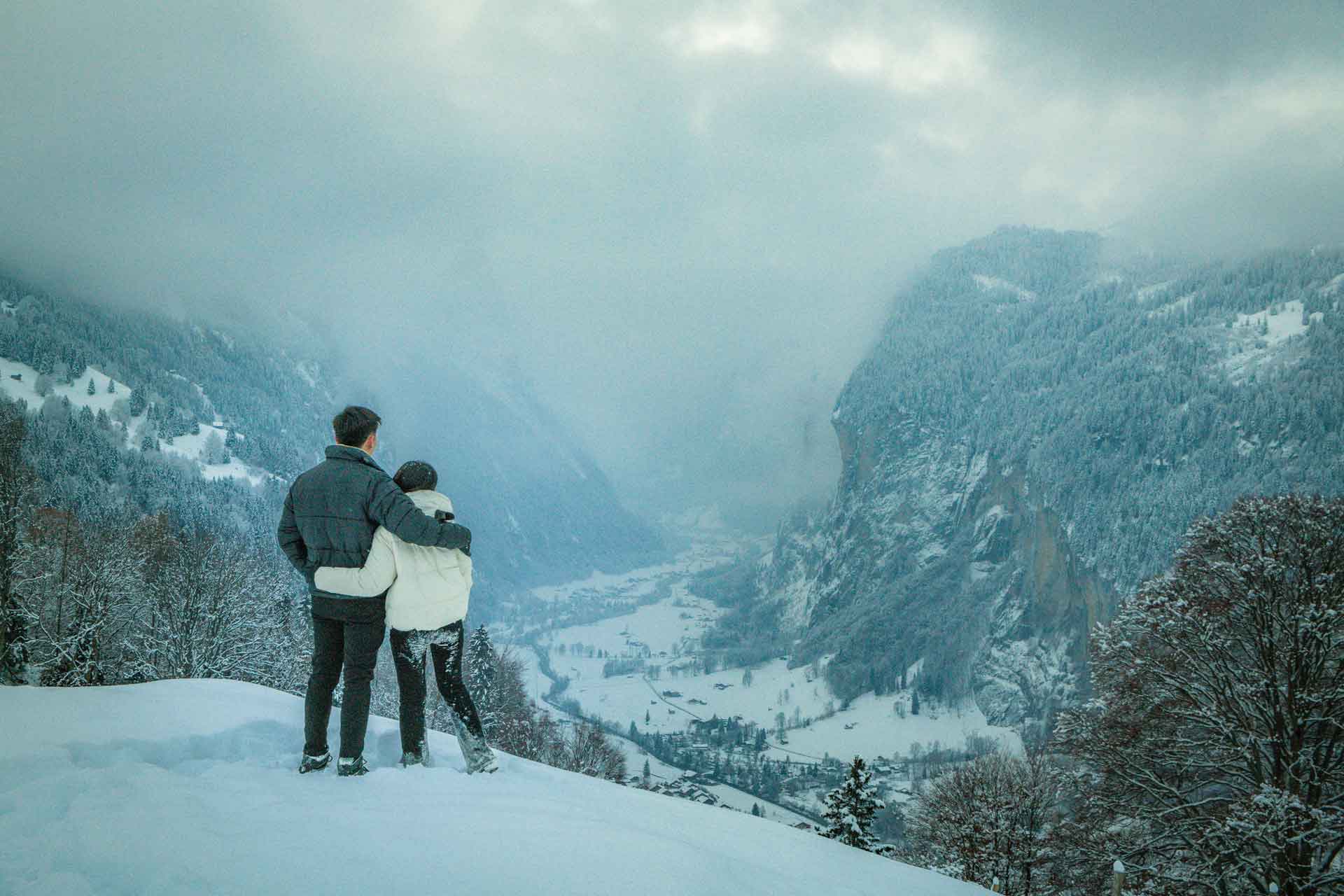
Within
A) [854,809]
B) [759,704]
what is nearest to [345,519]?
[854,809]

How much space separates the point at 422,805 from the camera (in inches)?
145

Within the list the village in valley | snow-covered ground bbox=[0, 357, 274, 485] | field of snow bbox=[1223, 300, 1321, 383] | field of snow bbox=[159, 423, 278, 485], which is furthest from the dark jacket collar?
field of snow bbox=[1223, 300, 1321, 383]

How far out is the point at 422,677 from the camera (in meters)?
4.82

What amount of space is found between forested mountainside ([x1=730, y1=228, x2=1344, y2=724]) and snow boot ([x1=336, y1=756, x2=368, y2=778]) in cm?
7946

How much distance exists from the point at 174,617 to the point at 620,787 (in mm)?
22709

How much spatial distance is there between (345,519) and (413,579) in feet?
2.04

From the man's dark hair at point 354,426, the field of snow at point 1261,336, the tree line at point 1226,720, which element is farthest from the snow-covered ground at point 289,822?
the field of snow at point 1261,336

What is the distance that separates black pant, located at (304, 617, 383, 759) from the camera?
4352 mm

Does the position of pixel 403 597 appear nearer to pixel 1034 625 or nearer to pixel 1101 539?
pixel 1101 539

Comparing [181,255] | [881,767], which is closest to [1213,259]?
[881,767]

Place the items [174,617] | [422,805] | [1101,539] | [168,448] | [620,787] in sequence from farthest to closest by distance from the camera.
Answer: [1101,539]
[168,448]
[174,617]
[620,787]
[422,805]

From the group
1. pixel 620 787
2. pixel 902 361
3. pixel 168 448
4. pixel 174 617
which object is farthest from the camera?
pixel 902 361

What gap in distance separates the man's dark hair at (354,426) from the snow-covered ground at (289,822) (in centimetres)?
216

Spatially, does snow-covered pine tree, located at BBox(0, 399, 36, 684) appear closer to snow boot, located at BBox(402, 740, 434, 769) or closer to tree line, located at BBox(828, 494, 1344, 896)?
snow boot, located at BBox(402, 740, 434, 769)
